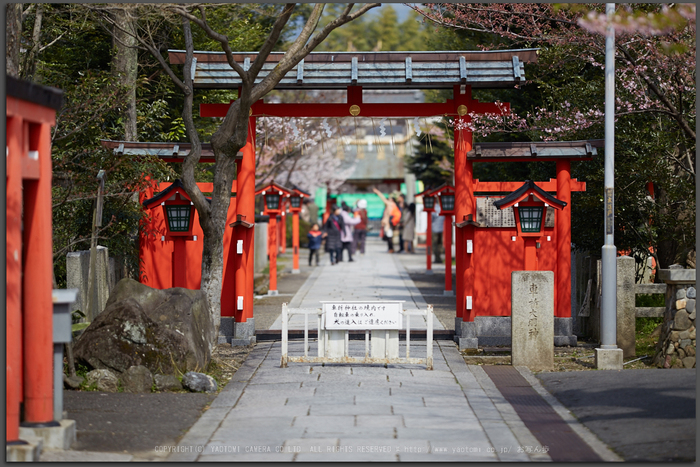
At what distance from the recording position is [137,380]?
841 cm

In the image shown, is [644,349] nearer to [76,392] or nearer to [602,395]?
[602,395]

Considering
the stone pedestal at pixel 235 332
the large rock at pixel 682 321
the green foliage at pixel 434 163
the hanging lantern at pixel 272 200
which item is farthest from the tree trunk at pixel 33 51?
the green foliage at pixel 434 163

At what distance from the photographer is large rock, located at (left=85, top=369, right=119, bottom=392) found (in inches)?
328

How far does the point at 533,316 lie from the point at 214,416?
451cm

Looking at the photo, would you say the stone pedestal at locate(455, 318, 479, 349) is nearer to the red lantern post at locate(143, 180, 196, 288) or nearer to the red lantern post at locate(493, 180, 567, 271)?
the red lantern post at locate(493, 180, 567, 271)

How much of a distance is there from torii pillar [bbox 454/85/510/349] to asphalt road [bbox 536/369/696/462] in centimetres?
215

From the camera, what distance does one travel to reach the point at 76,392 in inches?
322

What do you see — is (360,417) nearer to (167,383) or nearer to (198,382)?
(198,382)

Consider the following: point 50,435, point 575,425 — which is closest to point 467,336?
point 575,425

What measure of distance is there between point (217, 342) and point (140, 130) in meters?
5.37

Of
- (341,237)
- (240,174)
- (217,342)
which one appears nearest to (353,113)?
(240,174)

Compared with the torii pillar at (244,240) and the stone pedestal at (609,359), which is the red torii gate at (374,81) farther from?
the stone pedestal at (609,359)

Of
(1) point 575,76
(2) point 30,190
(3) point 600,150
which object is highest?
(1) point 575,76

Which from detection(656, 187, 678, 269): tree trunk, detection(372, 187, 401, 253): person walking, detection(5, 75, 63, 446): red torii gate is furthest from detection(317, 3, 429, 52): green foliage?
detection(5, 75, 63, 446): red torii gate
